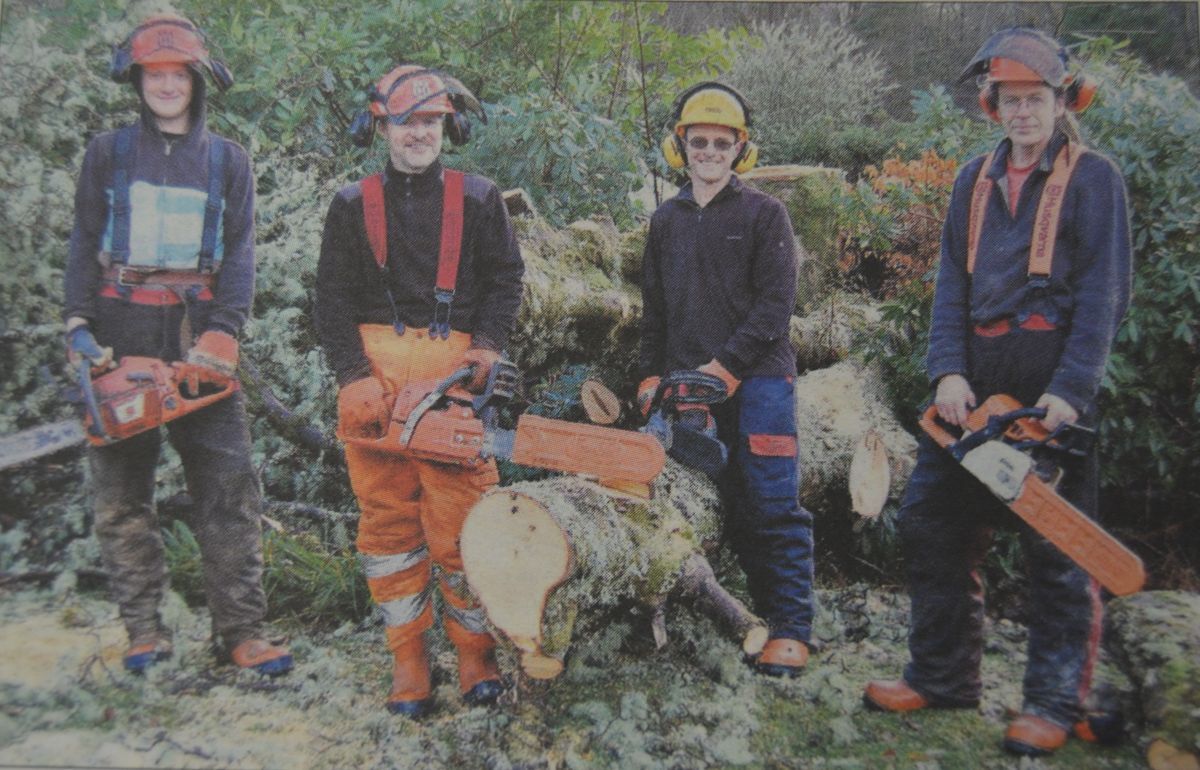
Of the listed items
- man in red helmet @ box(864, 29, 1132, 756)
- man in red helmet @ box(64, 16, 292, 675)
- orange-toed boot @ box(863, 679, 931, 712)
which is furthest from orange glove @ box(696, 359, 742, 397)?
man in red helmet @ box(64, 16, 292, 675)

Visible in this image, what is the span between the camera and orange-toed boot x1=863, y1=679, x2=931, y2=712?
210 centimetres

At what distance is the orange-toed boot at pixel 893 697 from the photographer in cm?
210

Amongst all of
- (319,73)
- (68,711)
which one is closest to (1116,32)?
(319,73)

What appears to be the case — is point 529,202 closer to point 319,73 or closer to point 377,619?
point 319,73

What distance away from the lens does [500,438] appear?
2.10 metres

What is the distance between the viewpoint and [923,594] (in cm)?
215

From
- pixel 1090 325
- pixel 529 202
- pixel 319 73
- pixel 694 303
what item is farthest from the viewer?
pixel 529 202

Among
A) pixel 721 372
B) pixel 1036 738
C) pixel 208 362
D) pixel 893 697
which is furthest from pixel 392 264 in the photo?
pixel 1036 738

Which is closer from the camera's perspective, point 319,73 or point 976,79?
point 976,79

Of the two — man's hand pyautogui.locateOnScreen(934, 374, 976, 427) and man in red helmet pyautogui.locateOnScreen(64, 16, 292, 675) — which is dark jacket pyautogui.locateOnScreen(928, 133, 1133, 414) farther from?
man in red helmet pyautogui.locateOnScreen(64, 16, 292, 675)

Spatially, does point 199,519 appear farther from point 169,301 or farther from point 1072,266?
point 1072,266

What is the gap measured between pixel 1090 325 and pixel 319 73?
2.55 m

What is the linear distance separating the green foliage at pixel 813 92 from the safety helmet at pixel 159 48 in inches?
68.1

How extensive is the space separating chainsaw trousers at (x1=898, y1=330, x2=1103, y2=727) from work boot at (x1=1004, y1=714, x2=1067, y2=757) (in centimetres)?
3
